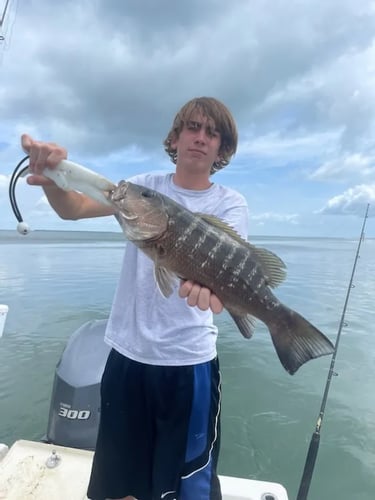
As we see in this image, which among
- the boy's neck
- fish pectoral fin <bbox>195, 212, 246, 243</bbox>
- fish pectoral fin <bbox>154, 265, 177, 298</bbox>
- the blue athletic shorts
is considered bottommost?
the blue athletic shorts

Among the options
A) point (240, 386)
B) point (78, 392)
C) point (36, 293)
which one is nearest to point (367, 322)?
point (240, 386)

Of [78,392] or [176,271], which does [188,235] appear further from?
[78,392]

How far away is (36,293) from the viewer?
12.2m

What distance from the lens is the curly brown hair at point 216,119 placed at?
277 cm

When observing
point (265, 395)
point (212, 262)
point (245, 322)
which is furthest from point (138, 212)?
point (265, 395)

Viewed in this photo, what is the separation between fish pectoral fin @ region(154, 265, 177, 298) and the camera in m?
2.24

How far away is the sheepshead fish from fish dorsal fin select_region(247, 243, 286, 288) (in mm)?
60

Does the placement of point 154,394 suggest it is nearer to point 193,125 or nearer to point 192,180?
point 192,180

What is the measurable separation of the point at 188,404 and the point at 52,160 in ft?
5.86

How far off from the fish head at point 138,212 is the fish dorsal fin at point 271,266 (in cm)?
68

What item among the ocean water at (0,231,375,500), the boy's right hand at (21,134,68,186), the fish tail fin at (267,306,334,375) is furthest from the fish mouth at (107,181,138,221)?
the ocean water at (0,231,375,500)

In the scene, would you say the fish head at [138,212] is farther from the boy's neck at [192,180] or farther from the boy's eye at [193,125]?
the boy's eye at [193,125]

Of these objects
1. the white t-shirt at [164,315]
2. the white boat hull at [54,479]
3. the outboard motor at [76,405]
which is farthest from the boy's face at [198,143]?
the white boat hull at [54,479]

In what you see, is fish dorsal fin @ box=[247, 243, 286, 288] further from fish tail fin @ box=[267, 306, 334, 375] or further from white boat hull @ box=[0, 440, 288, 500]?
white boat hull @ box=[0, 440, 288, 500]
